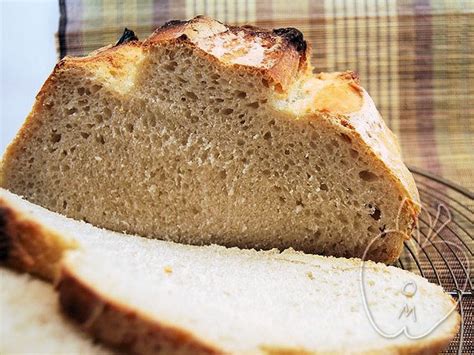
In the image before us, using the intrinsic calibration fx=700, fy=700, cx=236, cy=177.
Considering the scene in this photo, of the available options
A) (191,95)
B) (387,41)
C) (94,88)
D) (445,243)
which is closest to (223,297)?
(191,95)

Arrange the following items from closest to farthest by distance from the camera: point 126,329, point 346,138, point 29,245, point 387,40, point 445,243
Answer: point 126,329 → point 29,245 → point 346,138 → point 445,243 → point 387,40

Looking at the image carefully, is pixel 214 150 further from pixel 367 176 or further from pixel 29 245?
pixel 29 245

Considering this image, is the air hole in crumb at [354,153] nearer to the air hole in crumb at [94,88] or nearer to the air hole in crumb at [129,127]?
the air hole in crumb at [129,127]

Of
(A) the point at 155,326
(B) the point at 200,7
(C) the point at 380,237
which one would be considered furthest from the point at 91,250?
(B) the point at 200,7

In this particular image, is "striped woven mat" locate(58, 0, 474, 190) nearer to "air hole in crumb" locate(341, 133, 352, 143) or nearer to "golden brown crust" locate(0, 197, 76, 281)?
"air hole in crumb" locate(341, 133, 352, 143)

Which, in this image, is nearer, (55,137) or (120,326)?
(120,326)

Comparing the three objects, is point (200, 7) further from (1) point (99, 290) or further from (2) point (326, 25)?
(1) point (99, 290)

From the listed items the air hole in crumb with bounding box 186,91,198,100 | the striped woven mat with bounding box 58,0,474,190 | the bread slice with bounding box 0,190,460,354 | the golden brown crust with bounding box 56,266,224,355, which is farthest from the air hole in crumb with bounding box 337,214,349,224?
the striped woven mat with bounding box 58,0,474,190
